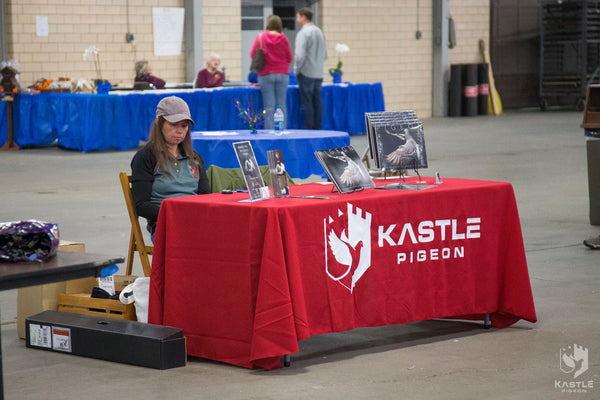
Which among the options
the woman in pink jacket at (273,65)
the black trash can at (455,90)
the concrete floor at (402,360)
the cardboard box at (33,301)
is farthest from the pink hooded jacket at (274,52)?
the cardboard box at (33,301)

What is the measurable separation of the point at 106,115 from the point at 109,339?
8818 mm

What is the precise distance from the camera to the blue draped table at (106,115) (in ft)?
40.9

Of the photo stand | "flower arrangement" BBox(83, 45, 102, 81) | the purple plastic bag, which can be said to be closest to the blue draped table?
"flower arrangement" BBox(83, 45, 102, 81)

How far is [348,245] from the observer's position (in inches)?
158

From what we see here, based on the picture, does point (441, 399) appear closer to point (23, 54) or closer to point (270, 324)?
point (270, 324)

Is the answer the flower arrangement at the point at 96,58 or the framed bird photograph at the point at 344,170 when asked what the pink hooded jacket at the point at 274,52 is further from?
the framed bird photograph at the point at 344,170

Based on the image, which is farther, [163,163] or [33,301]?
[163,163]

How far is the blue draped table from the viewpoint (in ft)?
40.9

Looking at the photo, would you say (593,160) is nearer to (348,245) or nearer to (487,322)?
(487,322)

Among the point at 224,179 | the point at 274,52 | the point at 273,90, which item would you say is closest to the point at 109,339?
the point at 224,179

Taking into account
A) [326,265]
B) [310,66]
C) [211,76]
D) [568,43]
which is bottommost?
[326,265]

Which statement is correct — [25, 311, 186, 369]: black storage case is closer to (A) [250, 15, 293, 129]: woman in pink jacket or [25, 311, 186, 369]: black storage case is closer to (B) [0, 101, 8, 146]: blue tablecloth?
(A) [250, 15, 293, 129]: woman in pink jacket

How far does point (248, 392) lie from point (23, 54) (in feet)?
37.9

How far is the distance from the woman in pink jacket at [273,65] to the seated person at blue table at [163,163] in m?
7.77
